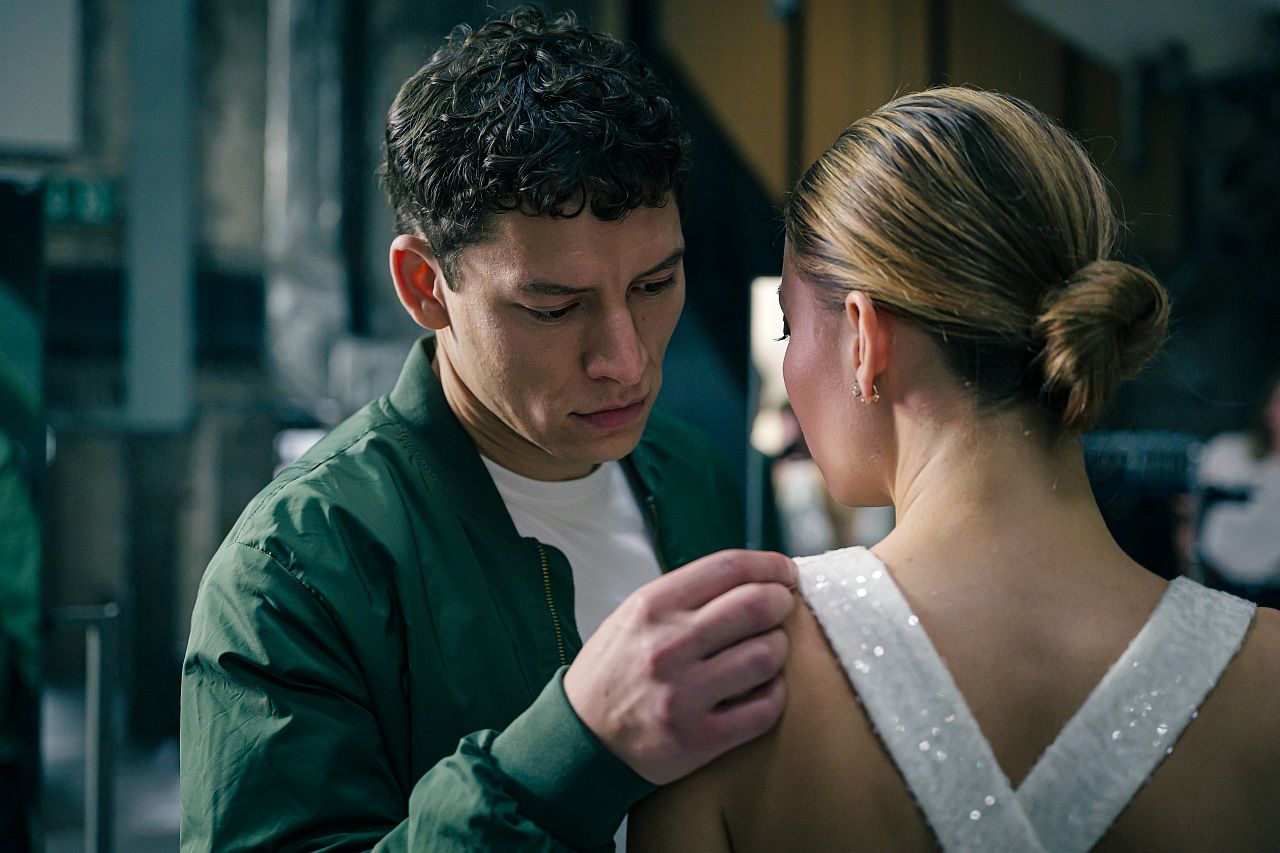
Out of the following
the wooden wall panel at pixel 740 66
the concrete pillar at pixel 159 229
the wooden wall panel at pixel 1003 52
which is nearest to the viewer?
the concrete pillar at pixel 159 229

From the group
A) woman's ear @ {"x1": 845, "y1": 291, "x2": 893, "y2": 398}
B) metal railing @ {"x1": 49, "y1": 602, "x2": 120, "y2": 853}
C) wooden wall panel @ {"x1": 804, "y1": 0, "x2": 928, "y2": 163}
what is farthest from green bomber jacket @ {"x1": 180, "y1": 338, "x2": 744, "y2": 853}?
wooden wall panel @ {"x1": 804, "y1": 0, "x2": 928, "y2": 163}

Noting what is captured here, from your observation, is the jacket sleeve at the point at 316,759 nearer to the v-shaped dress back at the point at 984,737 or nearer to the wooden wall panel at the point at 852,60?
the v-shaped dress back at the point at 984,737

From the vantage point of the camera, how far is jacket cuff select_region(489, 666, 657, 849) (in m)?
0.87

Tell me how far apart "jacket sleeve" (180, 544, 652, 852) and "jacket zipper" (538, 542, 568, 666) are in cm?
22

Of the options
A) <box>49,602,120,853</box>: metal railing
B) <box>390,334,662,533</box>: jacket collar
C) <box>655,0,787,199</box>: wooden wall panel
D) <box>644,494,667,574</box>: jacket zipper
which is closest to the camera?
<box>390,334,662,533</box>: jacket collar

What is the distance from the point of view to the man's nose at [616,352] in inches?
50.0

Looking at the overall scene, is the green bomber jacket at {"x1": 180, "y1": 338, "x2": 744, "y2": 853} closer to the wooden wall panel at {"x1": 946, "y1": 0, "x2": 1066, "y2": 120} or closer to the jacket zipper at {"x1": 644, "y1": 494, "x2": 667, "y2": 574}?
the jacket zipper at {"x1": 644, "y1": 494, "x2": 667, "y2": 574}

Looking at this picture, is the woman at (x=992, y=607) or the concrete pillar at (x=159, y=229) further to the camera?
the concrete pillar at (x=159, y=229)

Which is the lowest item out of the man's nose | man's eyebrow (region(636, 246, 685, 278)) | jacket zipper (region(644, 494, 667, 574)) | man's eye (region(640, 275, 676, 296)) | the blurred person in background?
the blurred person in background

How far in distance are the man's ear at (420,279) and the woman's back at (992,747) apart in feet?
2.24

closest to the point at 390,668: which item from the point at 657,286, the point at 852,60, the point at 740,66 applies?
the point at 657,286

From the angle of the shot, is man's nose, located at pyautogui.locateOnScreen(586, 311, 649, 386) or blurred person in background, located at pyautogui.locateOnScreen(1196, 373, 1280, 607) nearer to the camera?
man's nose, located at pyautogui.locateOnScreen(586, 311, 649, 386)

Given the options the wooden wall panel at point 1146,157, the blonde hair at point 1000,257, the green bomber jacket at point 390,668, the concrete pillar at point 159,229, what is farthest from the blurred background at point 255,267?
the blonde hair at point 1000,257

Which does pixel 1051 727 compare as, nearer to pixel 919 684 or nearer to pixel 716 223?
pixel 919 684
